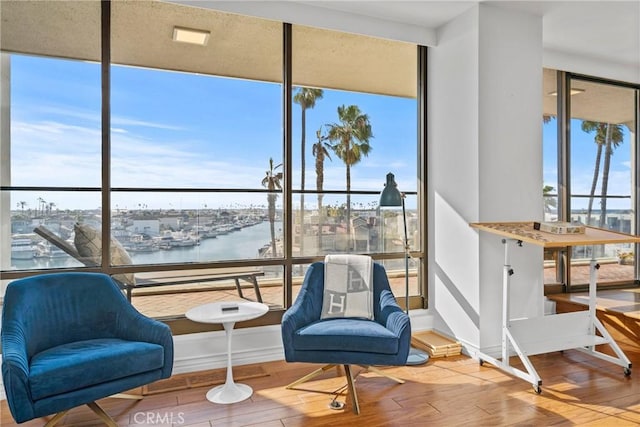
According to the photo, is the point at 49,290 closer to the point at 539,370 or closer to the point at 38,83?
the point at 38,83

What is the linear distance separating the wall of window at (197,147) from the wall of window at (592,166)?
5.54 feet

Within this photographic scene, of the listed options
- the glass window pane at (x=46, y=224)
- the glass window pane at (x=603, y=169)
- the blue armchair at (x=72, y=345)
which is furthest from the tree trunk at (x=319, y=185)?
the glass window pane at (x=603, y=169)

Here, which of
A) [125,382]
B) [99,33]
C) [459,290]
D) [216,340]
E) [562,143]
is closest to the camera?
[125,382]

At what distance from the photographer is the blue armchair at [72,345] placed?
1937 millimetres

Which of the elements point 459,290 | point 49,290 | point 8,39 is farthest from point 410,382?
point 8,39

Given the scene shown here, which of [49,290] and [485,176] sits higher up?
[485,176]

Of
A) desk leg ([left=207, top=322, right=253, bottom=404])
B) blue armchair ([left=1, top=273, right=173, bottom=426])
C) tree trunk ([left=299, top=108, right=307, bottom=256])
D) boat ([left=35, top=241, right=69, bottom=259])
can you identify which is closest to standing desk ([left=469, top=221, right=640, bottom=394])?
tree trunk ([left=299, top=108, right=307, bottom=256])

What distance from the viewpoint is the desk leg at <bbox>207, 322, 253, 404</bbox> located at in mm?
2633

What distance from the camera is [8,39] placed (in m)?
2.79

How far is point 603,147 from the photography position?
4586mm

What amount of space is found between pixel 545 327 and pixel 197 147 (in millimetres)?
3144

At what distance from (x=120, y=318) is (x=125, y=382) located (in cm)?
51

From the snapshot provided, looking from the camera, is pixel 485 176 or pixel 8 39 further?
pixel 485 176

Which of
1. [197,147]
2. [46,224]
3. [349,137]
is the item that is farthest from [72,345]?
[349,137]
